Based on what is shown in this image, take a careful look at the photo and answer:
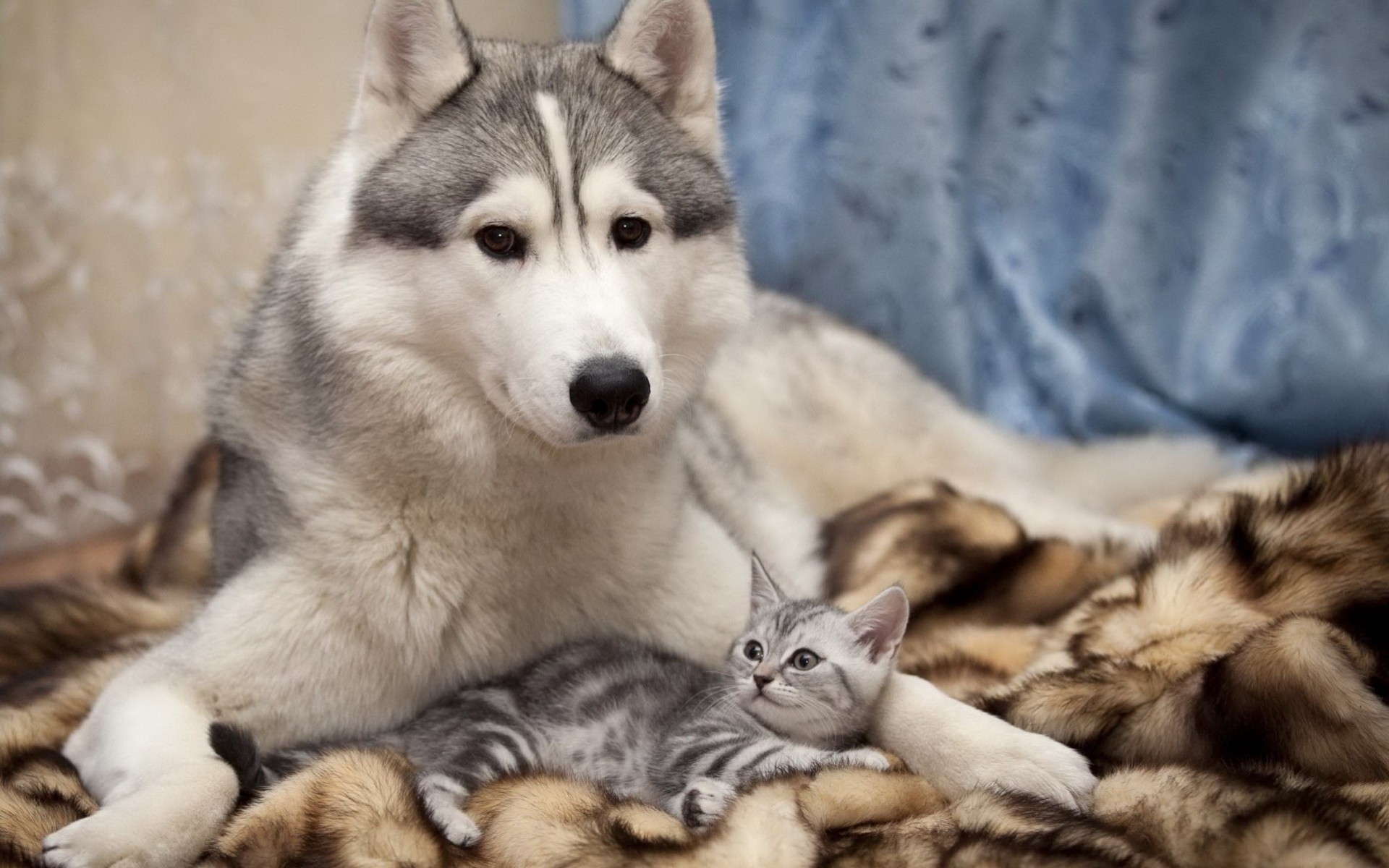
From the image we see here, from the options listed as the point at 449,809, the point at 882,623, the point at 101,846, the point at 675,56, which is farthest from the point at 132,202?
the point at 882,623

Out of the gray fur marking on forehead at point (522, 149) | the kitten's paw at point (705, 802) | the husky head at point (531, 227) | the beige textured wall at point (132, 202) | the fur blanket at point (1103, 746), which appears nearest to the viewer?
the fur blanket at point (1103, 746)

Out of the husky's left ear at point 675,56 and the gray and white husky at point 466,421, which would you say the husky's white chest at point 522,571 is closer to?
the gray and white husky at point 466,421

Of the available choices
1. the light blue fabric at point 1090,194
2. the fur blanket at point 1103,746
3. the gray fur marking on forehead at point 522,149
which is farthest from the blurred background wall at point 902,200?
the gray fur marking on forehead at point 522,149

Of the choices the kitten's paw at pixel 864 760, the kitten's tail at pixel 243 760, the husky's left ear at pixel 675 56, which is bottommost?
the kitten's tail at pixel 243 760

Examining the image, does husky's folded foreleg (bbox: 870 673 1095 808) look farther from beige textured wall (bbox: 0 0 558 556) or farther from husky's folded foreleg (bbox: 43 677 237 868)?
beige textured wall (bbox: 0 0 558 556)

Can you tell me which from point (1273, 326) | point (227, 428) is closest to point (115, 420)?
point (227, 428)

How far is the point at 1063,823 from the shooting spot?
4.89 feet

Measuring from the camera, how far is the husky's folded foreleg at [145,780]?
150 cm

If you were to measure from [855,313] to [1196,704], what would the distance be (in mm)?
2059

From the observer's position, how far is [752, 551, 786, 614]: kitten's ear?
201cm

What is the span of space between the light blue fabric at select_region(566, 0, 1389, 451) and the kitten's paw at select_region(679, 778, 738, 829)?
6.91 ft

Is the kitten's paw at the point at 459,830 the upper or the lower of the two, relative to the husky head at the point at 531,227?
lower

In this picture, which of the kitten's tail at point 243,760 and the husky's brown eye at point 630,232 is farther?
the husky's brown eye at point 630,232

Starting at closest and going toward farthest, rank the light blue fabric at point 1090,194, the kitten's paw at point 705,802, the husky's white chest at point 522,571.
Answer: the kitten's paw at point 705,802, the husky's white chest at point 522,571, the light blue fabric at point 1090,194
